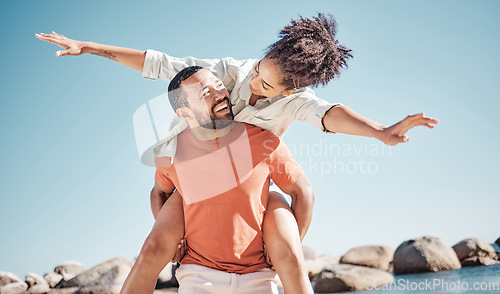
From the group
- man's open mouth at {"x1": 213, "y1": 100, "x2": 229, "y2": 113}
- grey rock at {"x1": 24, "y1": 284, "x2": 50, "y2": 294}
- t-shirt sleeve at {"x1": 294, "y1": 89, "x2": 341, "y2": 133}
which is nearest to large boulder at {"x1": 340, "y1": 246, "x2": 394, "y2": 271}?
grey rock at {"x1": 24, "y1": 284, "x2": 50, "y2": 294}

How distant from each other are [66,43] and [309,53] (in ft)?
4.96

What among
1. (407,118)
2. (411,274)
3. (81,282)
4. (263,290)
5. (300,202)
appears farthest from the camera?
(411,274)

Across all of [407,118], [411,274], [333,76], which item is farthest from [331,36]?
[411,274]

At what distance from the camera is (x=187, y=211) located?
2338 millimetres

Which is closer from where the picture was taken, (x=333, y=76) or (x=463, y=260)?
(x=333, y=76)

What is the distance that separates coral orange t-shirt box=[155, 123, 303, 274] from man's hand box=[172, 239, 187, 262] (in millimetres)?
27

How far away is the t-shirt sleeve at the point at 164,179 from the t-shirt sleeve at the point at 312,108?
2.67 feet

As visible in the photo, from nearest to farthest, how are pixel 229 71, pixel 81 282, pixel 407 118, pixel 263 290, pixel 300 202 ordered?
1. pixel 407 118
2. pixel 263 290
3. pixel 300 202
4. pixel 229 71
5. pixel 81 282

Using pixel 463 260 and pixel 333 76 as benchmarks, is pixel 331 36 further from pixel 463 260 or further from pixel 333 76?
pixel 463 260

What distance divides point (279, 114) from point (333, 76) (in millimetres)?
372

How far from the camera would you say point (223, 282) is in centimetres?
223

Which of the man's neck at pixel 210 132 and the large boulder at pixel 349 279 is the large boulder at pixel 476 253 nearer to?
the large boulder at pixel 349 279

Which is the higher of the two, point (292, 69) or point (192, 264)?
point (292, 69)

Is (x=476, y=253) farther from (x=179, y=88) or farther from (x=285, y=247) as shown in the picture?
(x=179, y=88)
